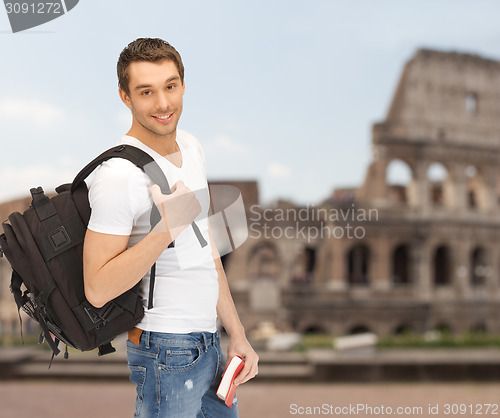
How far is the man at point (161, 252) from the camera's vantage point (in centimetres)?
163

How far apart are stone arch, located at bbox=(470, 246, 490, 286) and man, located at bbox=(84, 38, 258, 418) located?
28021mm

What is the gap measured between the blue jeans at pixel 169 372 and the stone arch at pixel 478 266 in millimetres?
28078

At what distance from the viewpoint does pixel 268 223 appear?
25891mm

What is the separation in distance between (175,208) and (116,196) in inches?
7.1

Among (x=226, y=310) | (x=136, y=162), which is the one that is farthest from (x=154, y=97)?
(x=226, y=310)

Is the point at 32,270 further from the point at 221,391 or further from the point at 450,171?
the point at 450,171

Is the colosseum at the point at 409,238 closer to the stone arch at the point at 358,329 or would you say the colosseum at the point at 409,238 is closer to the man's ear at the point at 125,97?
the stone arch at the point at 358,329

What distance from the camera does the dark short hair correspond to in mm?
1801

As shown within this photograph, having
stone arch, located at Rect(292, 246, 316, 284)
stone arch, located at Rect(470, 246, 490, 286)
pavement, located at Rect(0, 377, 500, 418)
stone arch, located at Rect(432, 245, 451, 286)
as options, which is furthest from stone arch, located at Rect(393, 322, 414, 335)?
pavement, located at Rect(0, 377, 500, 418)

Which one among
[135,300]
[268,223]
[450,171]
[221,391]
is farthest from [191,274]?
[450,171]

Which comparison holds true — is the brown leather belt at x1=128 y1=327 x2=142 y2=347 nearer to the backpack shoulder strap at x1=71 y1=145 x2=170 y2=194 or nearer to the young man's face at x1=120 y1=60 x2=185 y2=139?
the backpack shoulder strap at x1=71 y1=145 x2=170 y2=194

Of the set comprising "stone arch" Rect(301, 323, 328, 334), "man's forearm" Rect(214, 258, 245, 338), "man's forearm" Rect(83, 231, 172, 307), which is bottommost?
"stone arch" Rect(301, 323, 328, 334)

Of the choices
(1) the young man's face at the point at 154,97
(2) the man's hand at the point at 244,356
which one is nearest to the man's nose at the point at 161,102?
(1) the young man's face at the point at 154,97

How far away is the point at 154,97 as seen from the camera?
5.98 feet
